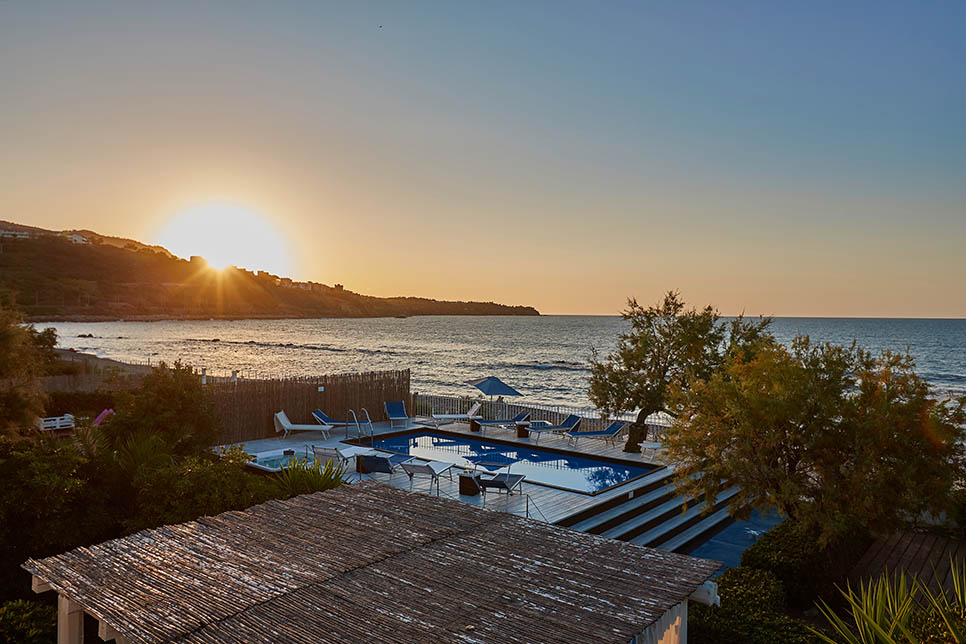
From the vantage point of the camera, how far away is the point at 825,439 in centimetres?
805

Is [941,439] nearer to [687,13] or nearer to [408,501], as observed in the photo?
[408,501]

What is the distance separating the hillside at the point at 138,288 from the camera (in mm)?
80812

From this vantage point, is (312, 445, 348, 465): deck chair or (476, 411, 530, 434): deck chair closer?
(312, 445, 348, 465): deck chair

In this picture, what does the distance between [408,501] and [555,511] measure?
4777 mm

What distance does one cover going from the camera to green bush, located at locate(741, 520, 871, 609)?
26.4 feet

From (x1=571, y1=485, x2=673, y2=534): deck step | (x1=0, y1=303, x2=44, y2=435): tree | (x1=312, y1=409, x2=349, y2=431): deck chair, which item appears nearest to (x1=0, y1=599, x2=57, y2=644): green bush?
(x1=0, y1=303, x2=44, y2=435): tree

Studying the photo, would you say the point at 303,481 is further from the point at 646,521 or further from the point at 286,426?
the point at 286,426

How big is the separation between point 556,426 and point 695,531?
6690mm

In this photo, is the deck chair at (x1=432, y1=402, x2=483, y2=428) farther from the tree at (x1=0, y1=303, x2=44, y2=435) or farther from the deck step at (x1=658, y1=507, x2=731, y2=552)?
the tree at (x1=0, y1=303, x2=44, y2=435)

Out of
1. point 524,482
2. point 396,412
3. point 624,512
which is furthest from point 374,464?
point 396,412

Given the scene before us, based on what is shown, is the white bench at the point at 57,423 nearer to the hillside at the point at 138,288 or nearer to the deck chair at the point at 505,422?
the deck chair at the point at 505,422

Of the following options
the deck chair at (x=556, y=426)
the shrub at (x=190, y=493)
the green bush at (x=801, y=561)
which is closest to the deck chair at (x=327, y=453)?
the shrub at (x=190, y=493)

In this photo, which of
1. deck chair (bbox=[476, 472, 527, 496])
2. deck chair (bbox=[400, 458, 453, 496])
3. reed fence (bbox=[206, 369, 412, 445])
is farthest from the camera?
reed fence (bbox=[206, 369, 412, 445])

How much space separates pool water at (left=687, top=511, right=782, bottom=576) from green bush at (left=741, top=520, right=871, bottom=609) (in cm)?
115
